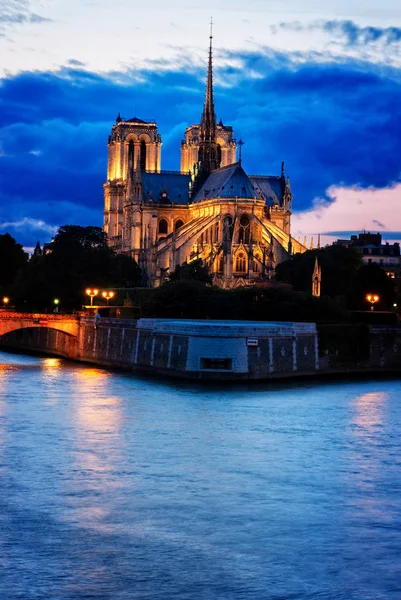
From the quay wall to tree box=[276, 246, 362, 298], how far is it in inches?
952

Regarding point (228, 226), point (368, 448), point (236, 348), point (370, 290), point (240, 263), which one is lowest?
point (368, 448)

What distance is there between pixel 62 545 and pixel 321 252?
2629 inches

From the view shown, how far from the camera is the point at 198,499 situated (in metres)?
26.0

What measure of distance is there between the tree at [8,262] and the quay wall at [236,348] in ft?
105

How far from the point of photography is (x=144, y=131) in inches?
5030

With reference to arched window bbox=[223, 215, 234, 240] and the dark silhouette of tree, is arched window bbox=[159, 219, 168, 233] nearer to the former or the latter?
arched window bbox=[223, 215, 234, 240]

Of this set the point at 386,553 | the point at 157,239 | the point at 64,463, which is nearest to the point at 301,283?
the point at 157,239

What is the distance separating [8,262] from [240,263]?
18.6 m

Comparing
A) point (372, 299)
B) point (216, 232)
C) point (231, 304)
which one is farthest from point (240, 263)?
point (231, 304)

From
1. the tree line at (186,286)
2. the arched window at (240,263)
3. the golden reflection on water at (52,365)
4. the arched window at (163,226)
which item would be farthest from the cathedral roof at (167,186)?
the golden reflection on water at (52,365)

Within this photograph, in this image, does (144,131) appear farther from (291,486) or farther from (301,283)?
(291,486)

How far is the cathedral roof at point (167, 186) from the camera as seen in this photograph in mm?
117312

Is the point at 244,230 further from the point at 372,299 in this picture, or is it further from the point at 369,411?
the point at 369,411

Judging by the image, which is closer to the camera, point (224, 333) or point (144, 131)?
point (224, 333)
